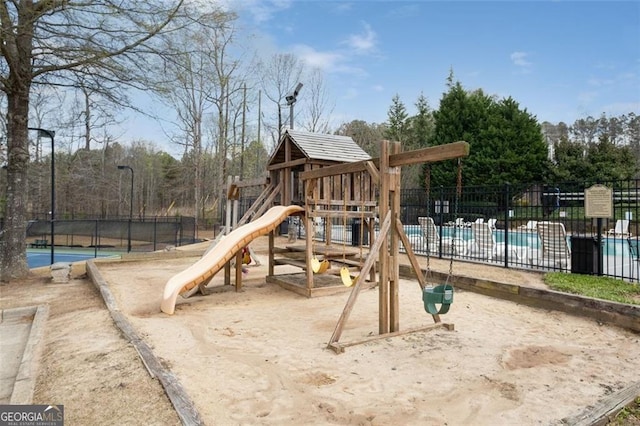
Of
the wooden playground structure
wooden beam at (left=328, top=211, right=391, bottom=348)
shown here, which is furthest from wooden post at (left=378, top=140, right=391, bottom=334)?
wooden beam at (left=328, top=211, right=391, bottom=348)

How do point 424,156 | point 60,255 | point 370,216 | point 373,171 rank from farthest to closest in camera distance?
point 60,255 → point 370,216 → point 373,171 → point 424,156

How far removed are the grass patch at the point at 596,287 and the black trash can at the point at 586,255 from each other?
11.7 inches

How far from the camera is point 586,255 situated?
812cm

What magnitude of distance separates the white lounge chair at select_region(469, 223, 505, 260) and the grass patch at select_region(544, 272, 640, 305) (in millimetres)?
2671

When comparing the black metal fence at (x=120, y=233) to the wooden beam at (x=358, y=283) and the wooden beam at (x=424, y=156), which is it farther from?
the wooden beam at (x=358, y=283)

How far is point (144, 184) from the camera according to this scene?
4244cm

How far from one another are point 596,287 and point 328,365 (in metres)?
5.40

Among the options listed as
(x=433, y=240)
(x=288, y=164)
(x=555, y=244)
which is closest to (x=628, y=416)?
(x=555, y=244)

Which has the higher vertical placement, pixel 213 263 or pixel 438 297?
pixel 213 263

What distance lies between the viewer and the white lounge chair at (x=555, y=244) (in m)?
8.88

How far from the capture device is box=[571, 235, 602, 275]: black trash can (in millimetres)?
8000

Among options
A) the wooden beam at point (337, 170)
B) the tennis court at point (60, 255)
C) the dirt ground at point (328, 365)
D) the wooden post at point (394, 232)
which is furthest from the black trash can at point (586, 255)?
the tennis court at point (60, 255)

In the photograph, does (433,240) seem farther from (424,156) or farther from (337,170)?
(424,156)

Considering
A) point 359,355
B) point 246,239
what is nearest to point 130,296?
point 246,239
